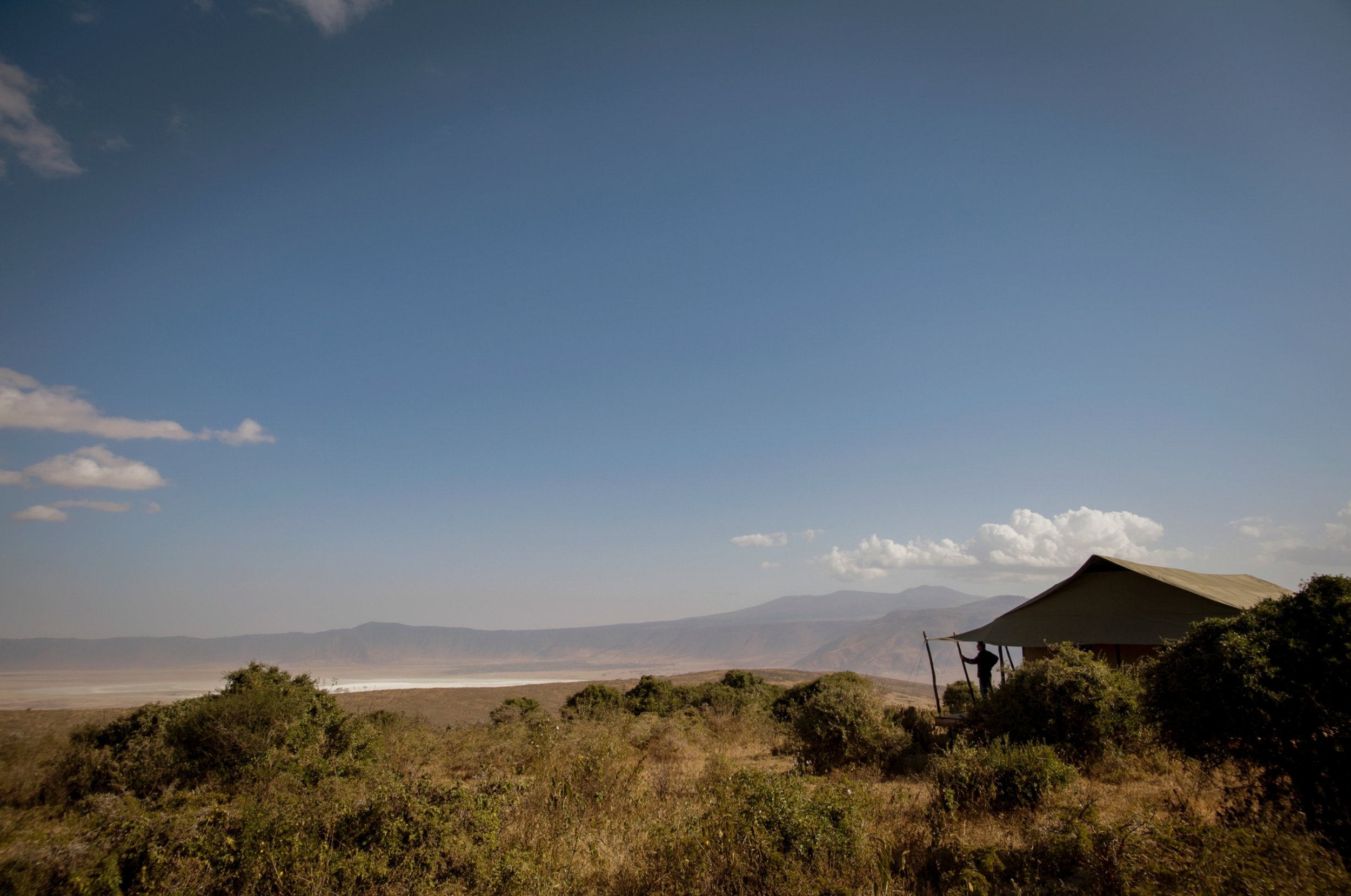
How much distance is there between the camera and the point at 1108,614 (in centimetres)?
1789

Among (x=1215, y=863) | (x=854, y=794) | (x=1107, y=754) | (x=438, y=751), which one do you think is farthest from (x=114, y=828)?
(x=1107, y=754)

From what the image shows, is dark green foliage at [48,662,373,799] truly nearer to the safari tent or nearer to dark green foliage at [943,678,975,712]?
dark green foliage at [943,678,975,712]

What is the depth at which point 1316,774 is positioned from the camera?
5.14 meters

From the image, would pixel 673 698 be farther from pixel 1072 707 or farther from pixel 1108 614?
pixel 1072 707

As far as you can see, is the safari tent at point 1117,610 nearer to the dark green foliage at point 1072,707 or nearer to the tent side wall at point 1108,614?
the tent side wall at point 1108,614

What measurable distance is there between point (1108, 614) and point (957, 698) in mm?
6695

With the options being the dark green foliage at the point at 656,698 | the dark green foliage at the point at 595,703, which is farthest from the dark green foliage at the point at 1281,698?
the dark green foliage at the point at 656,698

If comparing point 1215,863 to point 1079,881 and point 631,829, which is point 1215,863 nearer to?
point 1079,881

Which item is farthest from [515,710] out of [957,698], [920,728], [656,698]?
[957,698]

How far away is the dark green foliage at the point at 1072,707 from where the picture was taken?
32.9ft

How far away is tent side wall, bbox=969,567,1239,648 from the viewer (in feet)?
54.6

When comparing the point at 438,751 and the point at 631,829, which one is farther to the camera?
the point at 438,751

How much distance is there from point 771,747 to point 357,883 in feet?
40.7

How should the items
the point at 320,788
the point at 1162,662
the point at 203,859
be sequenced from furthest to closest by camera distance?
the point at 320,788 < the point at 1162,662 < the point at 203,859
